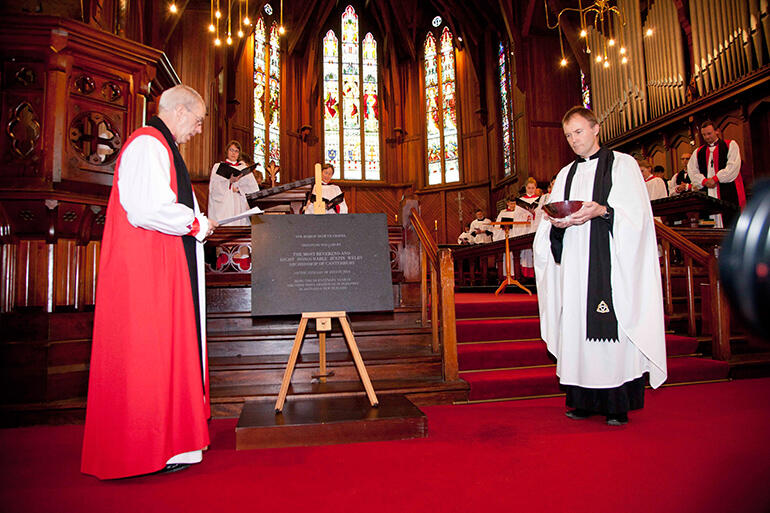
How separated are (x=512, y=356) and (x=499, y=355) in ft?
0.43

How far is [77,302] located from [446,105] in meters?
13.5

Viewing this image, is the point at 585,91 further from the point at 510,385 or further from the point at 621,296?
the point at 621,296

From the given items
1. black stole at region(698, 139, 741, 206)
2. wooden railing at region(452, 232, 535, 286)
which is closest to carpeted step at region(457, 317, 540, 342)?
wooden railing at region(452, 232, 535, 286)

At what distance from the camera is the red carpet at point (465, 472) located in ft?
6.52

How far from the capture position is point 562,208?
3045mm

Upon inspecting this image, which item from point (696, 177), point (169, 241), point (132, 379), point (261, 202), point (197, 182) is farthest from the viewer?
point (197, 182)

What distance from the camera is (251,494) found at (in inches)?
84.0

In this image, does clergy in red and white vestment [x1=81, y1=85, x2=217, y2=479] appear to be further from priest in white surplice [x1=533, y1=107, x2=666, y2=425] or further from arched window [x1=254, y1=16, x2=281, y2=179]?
arched window [x1=254, y1=16, x2=281, y2=179]

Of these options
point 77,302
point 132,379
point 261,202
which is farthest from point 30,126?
point 132,379

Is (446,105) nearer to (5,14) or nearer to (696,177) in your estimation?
(696,177)

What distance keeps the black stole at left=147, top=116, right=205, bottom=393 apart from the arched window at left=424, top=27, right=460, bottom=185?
13005 mm

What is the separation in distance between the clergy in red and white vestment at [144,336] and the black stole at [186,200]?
0.17 ft

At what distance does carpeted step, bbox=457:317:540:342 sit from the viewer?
487 centimetres

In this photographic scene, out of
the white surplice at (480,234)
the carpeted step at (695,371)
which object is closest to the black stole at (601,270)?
the carpeted step at (695,371)
